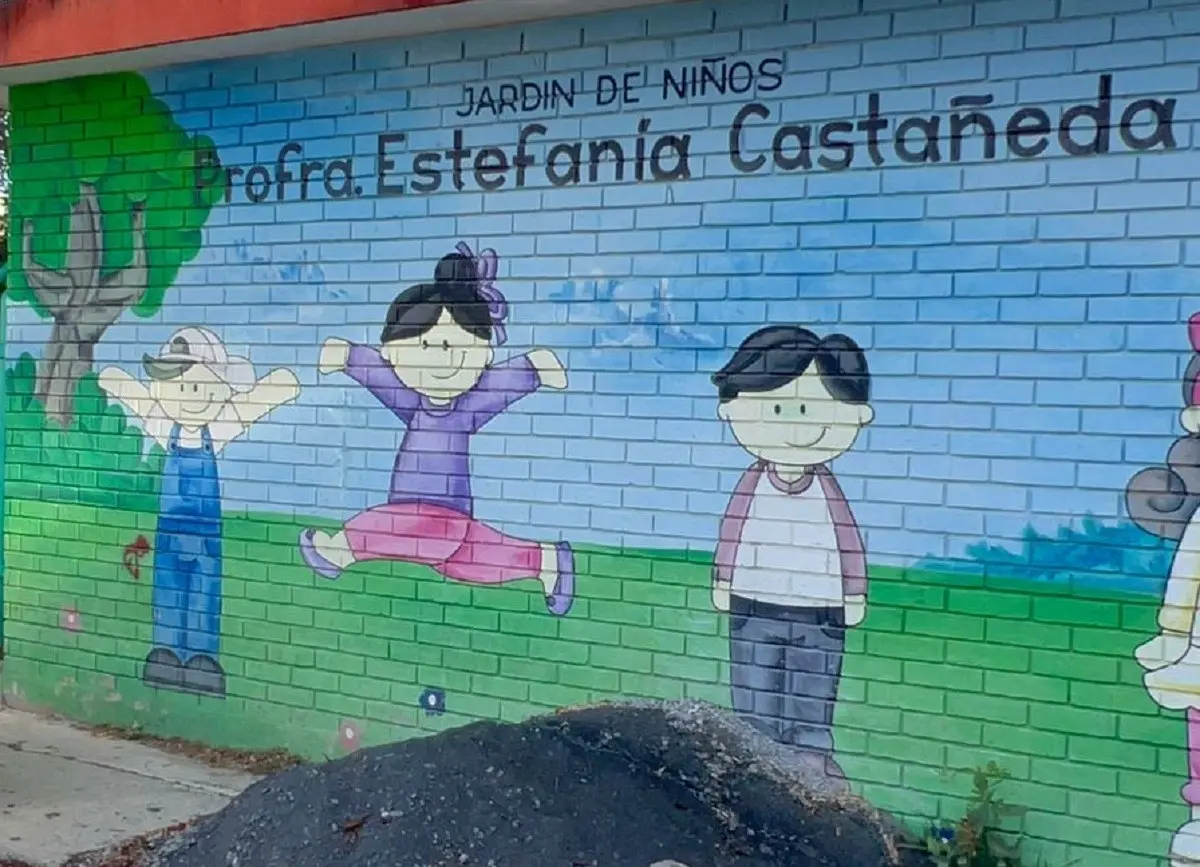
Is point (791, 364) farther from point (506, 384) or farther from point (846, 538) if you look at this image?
point (506, 384)

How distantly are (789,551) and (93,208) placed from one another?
13.7 ft

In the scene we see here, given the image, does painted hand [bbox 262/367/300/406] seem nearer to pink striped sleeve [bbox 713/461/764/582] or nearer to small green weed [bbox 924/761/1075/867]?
pink striped sleeve [bbox 713/461/764/582]

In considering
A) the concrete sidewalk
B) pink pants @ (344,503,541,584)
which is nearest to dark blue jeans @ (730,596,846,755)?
pink pants @ (344,503,541,584)

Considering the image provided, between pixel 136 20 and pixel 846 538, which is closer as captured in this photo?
pixel 846 538

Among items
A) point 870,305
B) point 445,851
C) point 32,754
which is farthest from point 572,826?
point 32,754

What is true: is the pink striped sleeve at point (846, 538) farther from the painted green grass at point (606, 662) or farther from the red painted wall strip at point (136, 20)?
the red painted wall strip at point (136, 20)

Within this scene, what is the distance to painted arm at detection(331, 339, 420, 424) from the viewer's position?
604cm

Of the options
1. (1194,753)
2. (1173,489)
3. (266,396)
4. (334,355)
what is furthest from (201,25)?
(1194,753)

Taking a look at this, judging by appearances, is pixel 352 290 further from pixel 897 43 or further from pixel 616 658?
pixel 897 43

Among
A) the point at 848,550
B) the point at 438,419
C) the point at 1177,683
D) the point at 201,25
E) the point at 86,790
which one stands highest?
the point at 201,25

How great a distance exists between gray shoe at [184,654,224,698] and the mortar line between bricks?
556 millimetres

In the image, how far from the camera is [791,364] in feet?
16.8

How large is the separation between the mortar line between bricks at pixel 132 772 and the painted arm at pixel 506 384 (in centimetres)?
196

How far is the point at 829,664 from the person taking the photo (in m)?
5.05
